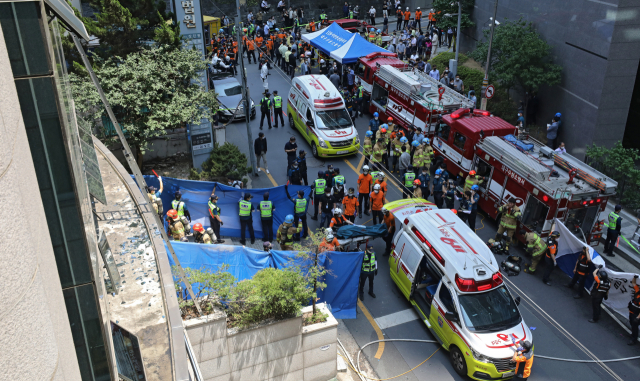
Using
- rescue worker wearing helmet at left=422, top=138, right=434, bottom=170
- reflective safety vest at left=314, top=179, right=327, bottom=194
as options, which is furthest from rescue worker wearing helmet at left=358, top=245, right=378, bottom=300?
rescue worker wearing helmet at left=422, top=138, right=434, bottom=170

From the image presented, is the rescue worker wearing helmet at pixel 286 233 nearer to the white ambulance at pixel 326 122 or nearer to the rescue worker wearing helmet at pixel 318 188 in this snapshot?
the rescue worker wearing helmet at pixel 318 188

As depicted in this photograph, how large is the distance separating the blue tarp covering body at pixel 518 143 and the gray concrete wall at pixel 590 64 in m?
6.04

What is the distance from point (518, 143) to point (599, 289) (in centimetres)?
A: 571

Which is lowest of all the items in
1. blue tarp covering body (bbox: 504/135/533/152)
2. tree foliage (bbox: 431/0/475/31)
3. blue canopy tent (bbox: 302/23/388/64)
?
blue tarp covering body (bbox: 504/135/533/152)

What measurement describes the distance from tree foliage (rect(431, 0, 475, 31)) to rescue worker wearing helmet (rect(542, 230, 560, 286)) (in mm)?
19984

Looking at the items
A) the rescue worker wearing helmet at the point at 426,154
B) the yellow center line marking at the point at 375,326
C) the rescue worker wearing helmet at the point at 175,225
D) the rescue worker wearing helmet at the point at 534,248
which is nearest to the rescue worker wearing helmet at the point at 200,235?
the rescue worker wearing helmet at the point at 175,225

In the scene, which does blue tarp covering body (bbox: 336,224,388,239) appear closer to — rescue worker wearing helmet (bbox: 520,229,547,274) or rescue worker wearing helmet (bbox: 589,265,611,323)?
rescue worker wearing helmet (bbox: 520,229,547,274)

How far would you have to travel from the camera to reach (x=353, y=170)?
69.2 feet

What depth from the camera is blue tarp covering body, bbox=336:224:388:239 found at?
14.7m

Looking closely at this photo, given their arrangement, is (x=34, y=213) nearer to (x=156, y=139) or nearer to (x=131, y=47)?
(x=131, y=47)

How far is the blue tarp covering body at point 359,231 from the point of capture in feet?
48.3

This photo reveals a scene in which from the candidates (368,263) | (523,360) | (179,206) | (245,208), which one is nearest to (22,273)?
(523,360)

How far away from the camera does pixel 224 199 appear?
52.9ft

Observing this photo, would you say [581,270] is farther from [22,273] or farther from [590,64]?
[22,273]
